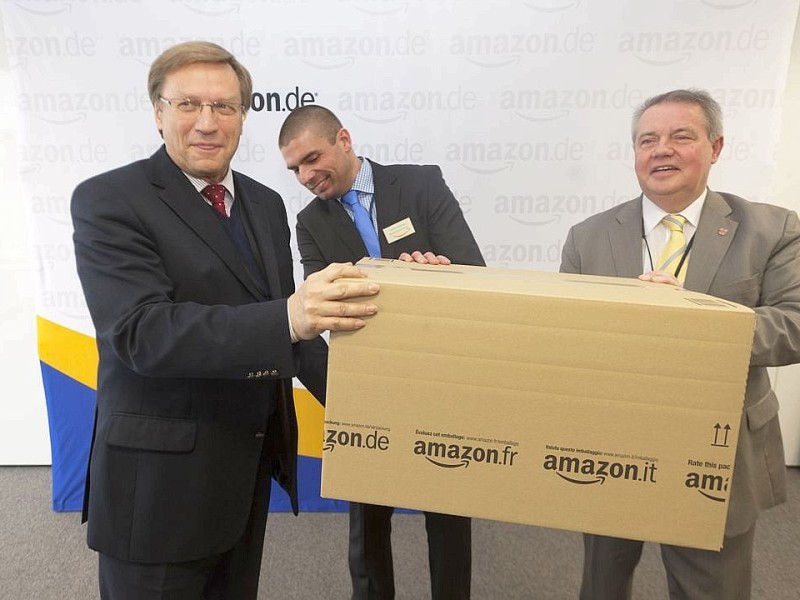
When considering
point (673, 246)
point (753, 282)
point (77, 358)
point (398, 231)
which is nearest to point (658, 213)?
point (673, 246)

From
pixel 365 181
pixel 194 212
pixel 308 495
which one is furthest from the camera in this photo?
pixel 308 495

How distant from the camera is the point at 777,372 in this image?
2.87m

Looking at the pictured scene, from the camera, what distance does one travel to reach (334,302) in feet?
2.81

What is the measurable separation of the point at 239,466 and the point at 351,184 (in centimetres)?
118

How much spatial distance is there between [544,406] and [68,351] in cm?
257

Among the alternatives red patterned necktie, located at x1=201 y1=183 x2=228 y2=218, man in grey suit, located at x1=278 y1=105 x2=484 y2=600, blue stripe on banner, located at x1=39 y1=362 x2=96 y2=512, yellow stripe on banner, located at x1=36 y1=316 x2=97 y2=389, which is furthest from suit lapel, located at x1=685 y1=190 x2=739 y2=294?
blue stripe on banner, located at x1=39 y1=362 x2=96 y2=512

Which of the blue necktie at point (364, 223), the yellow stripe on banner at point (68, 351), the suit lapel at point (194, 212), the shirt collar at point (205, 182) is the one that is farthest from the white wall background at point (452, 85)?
the suit lapel at point (194, 212)

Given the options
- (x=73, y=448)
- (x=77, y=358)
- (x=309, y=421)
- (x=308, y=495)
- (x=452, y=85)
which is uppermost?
(x=452, y=85)

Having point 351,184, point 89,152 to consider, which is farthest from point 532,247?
point 89,152

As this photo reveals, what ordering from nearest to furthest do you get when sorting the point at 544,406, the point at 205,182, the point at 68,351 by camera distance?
the point at 544,406 < the point at 205,182 < the point at 68,351

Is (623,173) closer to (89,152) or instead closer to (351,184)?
(351,184)

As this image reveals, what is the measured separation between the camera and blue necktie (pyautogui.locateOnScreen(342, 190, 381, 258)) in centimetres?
187

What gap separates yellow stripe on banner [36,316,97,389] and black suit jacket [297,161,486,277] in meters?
1.39

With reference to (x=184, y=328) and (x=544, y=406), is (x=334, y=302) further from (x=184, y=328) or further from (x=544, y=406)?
(x=544, y=406)
